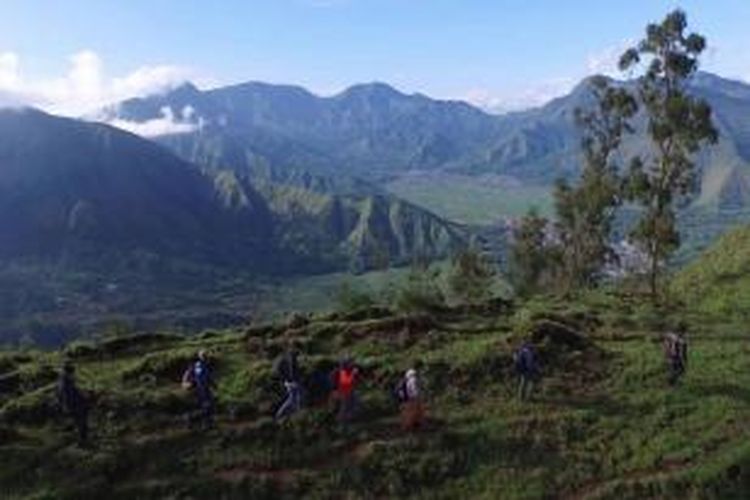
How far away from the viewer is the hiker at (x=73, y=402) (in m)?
40.8

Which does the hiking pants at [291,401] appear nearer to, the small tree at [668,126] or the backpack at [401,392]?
the backpack at [401,392]

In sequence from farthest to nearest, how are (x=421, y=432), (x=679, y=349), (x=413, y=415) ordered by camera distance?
(x=679, y=349) → (x=413, y=415) → (x=421, y=432)

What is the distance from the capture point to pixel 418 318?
59.6m

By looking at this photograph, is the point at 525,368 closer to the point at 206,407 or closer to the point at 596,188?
the point at 206,407

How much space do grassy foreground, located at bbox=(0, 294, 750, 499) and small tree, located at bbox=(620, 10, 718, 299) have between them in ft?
110

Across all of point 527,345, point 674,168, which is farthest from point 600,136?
point 527,345

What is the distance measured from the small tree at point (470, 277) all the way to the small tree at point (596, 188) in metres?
18.7

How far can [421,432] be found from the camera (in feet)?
138

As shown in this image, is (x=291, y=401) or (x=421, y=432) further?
(x=291, y=401)

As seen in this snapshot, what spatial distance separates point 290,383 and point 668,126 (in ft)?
172

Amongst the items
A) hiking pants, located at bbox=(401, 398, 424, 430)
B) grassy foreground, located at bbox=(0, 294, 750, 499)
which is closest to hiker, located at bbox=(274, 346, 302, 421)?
grassy foreground, located at bbox=(0, 294, 750, 499)

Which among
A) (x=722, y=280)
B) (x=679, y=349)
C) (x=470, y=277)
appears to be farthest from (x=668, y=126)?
(x=470, y=277)

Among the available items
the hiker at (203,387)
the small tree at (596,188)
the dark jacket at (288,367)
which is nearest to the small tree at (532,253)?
the small tree at (596,188)

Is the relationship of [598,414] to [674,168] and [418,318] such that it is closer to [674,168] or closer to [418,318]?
[418,318]
